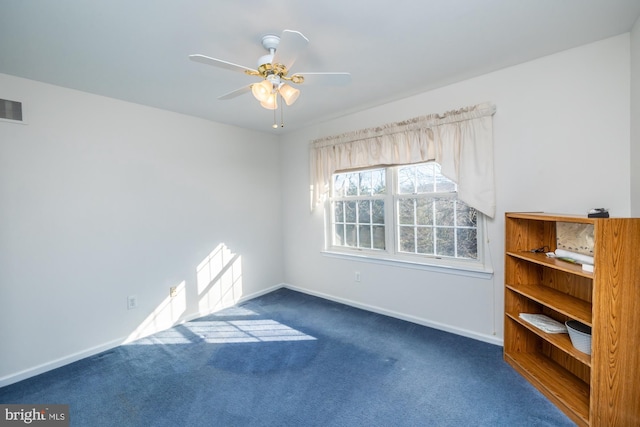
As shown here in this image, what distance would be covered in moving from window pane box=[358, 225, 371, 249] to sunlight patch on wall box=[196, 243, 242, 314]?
168 centimetres

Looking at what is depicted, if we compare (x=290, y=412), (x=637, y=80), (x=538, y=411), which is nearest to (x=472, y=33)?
(x=637, y=80)

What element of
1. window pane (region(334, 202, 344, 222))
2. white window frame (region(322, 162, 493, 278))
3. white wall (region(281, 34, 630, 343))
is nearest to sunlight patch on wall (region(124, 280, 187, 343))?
white window frame (region(322, 162, 493, 278))

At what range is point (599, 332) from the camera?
150 centimetres

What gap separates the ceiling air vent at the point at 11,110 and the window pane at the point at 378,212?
3349mm

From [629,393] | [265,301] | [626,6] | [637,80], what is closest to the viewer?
[629,393]

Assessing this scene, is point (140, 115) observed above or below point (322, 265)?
above

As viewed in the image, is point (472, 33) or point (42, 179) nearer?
point (472, 33)

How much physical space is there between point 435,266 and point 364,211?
1.07 meters

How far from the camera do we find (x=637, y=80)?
1.75 m

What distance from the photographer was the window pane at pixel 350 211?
3572mm

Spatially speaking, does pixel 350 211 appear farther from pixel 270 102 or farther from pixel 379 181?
pixel 270 102

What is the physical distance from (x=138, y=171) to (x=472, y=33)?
3165 mm

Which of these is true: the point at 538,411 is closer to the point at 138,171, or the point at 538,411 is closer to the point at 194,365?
the point at 194,365

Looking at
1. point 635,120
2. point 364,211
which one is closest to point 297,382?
point 364,211
